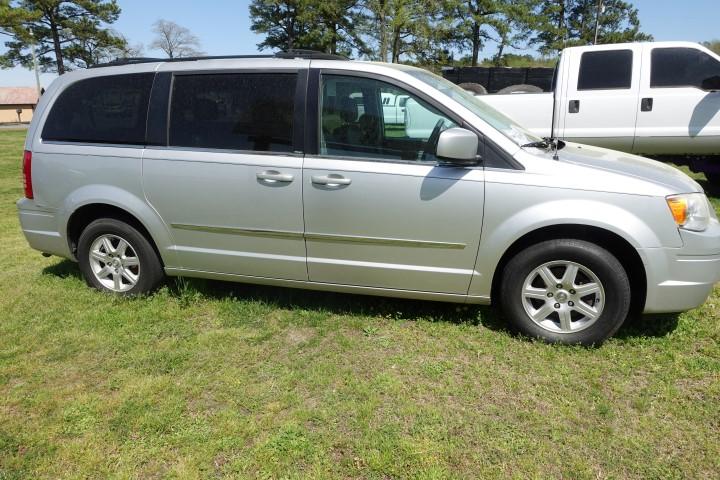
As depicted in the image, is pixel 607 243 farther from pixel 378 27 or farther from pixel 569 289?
pixel 378 27

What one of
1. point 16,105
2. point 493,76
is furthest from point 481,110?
point 16,105

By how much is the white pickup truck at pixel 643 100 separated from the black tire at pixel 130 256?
5.41m

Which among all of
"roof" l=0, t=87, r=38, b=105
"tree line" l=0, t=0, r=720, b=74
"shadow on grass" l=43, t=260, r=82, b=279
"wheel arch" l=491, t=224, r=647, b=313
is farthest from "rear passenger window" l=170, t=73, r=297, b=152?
"roof" l=0, t=87, r=38, b=105

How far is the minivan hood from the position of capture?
3215mm

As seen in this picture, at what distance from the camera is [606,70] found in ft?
24.9

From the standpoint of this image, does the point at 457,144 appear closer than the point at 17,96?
Yes

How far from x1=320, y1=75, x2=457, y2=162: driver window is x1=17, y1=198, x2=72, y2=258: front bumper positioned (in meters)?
2.40

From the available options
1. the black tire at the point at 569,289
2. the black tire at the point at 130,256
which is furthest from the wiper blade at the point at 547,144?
the black tire at the point at 130,256

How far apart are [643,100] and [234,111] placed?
6.15m

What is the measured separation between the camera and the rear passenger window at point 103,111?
398cm

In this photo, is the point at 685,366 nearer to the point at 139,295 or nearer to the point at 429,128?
the point at 429,128

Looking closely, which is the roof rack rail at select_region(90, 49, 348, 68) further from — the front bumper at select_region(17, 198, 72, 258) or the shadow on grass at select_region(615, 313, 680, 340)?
the shadow on grass at select_region(615, 313, 680, 340)

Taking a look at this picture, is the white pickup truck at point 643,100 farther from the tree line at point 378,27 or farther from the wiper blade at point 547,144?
the tree line at point 378,27

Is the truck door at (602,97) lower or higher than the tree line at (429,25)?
lower
